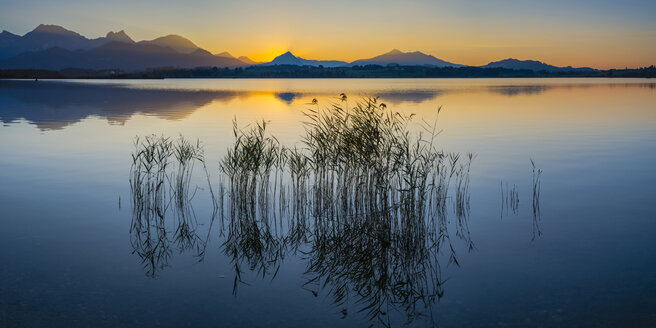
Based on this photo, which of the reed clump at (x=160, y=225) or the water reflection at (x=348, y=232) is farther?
the reed clump at (x=160, y=225)

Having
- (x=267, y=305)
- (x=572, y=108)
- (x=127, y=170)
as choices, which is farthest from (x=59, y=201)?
(x=572, y=108)

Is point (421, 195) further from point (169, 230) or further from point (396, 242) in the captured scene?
point (169, 230)

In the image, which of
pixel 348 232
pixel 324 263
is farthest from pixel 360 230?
pixel 324 263

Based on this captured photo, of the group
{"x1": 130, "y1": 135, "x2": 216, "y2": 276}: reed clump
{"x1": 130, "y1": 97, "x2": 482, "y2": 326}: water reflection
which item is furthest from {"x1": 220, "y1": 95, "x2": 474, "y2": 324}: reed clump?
{"x1": 130, "y1": 135, "x2": 216, "y2": 276}: reed clump

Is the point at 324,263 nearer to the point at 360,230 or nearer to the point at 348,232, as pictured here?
the point at 348,232

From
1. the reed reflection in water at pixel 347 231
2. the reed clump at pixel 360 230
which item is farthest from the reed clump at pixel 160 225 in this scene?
the reed clump at pixel 360 230

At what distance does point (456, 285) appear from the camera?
798cm

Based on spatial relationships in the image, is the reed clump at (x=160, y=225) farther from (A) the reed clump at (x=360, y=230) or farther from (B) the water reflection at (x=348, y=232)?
(A) the reed clump at (x=360, y=230)

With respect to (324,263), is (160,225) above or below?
above

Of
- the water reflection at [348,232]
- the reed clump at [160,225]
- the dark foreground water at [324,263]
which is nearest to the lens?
the dark foreground water at [324,263]

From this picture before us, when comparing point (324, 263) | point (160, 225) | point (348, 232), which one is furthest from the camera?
point (160, 225)

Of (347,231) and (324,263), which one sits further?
(347,231)

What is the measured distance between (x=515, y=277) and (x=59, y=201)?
10.6 m

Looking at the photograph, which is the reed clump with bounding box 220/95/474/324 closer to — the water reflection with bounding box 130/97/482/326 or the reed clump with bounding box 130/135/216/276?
the water reflection with bounding box 130/97/482/326
